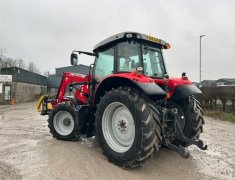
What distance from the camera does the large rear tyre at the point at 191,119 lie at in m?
5.12

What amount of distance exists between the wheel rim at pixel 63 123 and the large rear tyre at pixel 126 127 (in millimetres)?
1751

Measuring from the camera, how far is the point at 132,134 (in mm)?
4496

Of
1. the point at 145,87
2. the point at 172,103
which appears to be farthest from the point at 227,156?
the point at 145,87

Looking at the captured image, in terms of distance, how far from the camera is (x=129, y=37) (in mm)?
4781

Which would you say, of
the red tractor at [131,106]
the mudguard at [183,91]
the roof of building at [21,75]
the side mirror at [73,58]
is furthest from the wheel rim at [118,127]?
the roof of building at [21,75]

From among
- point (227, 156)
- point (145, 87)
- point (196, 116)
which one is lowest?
point (227, 156)

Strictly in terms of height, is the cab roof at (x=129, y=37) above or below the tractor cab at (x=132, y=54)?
above

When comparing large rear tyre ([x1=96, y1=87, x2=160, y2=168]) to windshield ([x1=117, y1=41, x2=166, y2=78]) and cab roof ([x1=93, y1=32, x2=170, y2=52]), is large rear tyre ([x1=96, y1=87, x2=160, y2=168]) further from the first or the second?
cab roof ([x1=93, y1=32, x2=170, y2=52])

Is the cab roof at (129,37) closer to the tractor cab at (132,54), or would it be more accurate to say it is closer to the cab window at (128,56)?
→ the tractor cab at (132,54)

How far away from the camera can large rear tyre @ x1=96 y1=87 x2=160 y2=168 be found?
13.0ft

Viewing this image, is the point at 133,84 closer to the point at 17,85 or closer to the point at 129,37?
the point at 129,37

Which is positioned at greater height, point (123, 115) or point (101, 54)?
point (101, 54)

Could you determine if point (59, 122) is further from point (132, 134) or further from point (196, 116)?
point (196, 116)

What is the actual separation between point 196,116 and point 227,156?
119 centimetres
